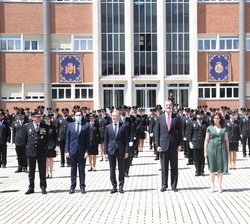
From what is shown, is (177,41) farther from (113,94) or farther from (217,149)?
(217,149)

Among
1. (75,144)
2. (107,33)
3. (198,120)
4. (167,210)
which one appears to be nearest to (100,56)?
(107,33)

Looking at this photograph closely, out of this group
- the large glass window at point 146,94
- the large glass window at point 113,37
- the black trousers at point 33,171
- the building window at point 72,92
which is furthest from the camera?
the large glass window at point 146,94

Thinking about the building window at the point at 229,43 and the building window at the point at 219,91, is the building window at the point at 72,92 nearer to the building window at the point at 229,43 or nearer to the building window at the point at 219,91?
the building window at the point at 219,91

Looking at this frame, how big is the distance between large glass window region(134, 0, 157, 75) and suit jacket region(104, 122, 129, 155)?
27359mm

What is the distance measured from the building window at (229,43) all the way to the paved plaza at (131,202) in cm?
2616

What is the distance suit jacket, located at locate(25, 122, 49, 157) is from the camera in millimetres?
11845

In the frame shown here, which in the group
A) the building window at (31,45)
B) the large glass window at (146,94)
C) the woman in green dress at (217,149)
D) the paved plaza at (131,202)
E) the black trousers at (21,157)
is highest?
the building window at (31,45)

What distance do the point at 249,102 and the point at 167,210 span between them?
1251 inches

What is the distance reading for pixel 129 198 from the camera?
425 inches

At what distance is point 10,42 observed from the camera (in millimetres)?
38594

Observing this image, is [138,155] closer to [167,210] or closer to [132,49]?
[167,210]

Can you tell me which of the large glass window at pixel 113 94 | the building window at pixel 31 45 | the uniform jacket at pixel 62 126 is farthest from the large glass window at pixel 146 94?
the uniform jacket at pixel 62 126

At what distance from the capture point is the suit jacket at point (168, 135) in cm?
1198

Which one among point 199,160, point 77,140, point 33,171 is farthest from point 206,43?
point 33,171
